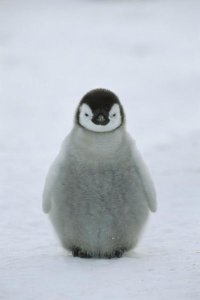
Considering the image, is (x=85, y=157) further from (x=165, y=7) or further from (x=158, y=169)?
(x=165, y=7)

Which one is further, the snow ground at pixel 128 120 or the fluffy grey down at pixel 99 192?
the fluffy grey down at pixel 99 192

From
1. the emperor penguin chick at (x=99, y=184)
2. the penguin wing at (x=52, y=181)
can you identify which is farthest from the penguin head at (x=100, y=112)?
the penguin wing at (x=52, y=181)

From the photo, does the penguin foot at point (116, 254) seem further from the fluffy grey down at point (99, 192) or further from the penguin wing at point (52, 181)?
the penguin wing at point (52, 181)

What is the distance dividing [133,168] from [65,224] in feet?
1.22

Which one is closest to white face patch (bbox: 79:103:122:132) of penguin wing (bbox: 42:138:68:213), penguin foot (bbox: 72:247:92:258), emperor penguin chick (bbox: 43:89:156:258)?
emperor penguin chick (bbox: 43:89:156:258)

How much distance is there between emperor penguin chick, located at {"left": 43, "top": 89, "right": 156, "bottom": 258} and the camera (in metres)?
4.22

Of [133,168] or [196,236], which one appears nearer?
[133,168]

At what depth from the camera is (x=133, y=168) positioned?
4.28 m

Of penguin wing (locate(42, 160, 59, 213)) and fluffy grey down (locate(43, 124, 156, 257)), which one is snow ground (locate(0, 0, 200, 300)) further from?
penguin wing (locate(42, 160, 59, 213))

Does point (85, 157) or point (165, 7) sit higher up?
point (165, 7)

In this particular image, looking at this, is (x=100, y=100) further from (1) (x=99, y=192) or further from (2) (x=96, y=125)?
(1) (x=99, y=192)

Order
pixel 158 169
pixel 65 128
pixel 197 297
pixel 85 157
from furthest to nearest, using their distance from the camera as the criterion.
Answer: pixel 65 128
pixel 158 169
pixel 85 157
pixel 197 297

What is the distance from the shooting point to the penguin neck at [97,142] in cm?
423

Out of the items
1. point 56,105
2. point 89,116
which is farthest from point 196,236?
point 56,105
